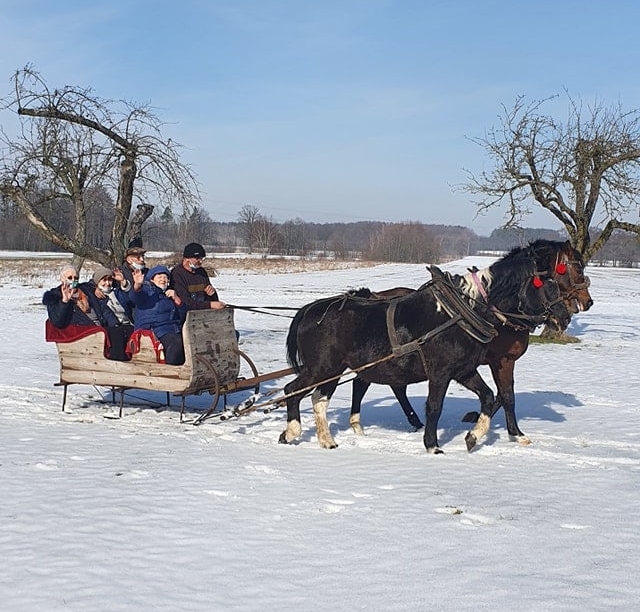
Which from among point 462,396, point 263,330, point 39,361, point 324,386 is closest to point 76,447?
point 324,386

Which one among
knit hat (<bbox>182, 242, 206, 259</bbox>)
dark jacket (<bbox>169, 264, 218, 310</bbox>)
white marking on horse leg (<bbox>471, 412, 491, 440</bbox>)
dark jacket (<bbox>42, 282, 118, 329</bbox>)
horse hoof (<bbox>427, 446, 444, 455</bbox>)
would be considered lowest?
horse hoof (<bbox>427, 446, 444, 455</bbox>)

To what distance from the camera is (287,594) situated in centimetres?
358

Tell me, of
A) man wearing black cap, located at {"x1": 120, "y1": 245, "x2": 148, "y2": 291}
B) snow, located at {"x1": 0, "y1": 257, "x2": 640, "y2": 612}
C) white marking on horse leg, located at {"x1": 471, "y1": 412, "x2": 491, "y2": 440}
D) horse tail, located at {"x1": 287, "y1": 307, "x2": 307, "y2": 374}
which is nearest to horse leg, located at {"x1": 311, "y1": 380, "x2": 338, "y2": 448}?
snow, located at {"x1": 0, "y1": 257, "x2": 640, "y2": 612}

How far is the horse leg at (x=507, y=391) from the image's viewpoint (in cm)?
685

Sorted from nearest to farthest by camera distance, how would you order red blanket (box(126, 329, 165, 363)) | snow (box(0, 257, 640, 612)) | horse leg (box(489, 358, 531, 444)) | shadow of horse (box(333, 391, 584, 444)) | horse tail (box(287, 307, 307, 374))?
snow (box(0, 257, 640, 612))
horse leg (box(489, 358, 531, 444))
horse tail (box(287, 307, 307, 374))
red blanket (box(126, 329, 165, 363))
shadow of horse (box(333, 391, 584, 444))

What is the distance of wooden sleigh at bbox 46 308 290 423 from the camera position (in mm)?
7215

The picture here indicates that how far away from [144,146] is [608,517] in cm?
935

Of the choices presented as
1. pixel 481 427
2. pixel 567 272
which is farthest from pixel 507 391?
pixel 567 272

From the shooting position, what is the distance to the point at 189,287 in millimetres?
8070

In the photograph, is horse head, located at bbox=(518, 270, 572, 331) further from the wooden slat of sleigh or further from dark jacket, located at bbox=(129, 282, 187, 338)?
dark jacket, located at bbox=(129, 282, 187, 338)

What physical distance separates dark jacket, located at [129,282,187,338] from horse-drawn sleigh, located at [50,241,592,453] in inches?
20.0

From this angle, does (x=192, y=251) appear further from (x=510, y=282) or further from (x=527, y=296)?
(x=527, y=296)

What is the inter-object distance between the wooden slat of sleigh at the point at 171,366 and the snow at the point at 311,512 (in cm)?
45

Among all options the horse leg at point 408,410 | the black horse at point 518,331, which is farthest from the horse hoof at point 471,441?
the horse leg at point 408,410
